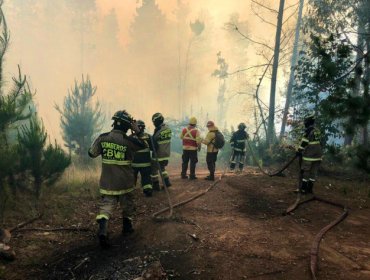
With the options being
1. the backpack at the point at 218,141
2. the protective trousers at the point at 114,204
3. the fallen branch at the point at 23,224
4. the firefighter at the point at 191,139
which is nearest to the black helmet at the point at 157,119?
the firefighter at the point at 191,139

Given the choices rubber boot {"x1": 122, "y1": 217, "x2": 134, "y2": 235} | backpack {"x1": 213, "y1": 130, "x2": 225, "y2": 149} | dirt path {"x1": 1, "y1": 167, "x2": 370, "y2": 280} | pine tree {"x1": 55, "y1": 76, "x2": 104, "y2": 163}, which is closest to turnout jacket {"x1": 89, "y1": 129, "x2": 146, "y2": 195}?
rubber boot {"x1": 122, "y1": 217, "x2": 134, "y2": 235}

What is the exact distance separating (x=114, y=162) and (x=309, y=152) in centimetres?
527

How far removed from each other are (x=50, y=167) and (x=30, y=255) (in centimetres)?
264

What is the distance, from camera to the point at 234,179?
399 inches

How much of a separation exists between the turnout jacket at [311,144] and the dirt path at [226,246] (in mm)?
1405

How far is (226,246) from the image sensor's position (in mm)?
5160

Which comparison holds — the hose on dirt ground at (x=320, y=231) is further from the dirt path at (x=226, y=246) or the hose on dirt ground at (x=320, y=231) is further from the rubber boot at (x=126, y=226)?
the rubber boot at (x=126, y=226)

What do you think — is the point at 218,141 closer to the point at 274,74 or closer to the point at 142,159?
the point at 142,159

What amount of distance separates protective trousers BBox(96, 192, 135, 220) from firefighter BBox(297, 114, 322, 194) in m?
4.73

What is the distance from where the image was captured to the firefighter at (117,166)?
555 centimetres

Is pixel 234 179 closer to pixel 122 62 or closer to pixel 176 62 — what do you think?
pixel 176 62

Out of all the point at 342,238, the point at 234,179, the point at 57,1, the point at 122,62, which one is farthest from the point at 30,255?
the point at 122,62

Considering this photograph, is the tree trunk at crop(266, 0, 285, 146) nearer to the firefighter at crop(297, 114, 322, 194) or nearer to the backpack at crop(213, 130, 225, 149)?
the backpack at crop(213, 130, 225, 149)

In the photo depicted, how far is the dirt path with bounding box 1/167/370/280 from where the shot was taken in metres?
4.43
